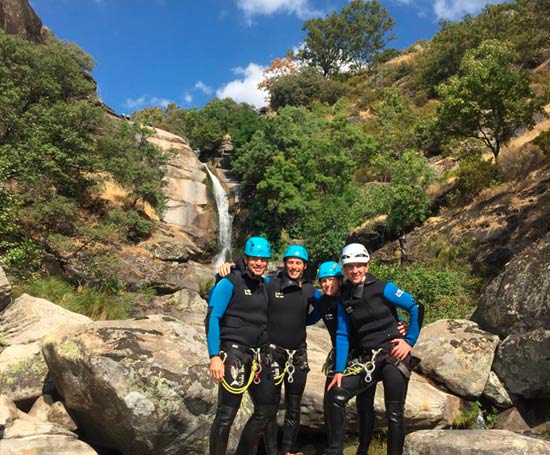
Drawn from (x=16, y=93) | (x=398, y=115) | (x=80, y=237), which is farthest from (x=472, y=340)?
(x=398, y=115)

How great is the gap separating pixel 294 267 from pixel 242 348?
43.2 inches

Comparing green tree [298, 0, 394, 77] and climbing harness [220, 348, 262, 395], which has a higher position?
green tree [298, 0, 394, 77]

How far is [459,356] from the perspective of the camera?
749 cm

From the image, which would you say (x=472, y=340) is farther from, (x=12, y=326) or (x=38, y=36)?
(x=38, y=36)

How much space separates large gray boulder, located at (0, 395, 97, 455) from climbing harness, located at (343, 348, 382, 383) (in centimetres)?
342

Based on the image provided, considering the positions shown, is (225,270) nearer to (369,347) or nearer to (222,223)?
(369,347)

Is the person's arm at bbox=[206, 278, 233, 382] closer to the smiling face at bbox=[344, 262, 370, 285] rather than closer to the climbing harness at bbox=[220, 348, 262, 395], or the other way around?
the climbing harness at bbox=[220, 348, 262, 395]

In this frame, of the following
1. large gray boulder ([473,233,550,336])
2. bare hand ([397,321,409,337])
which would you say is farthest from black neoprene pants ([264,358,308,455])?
large gray boulder ([473,233,550,336])

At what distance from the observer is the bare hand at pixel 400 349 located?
14.4 ft

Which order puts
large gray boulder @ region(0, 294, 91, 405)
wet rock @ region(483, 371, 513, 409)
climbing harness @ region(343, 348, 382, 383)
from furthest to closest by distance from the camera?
wet rock @ region(483, 371, 513, 409) < large gray boulder @ region(0, 294, 91, 405) < climbing harness @ region(343, 348, 382, 383)

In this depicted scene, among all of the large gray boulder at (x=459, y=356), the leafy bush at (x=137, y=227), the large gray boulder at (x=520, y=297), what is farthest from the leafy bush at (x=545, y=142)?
the leafy bush at (x=137, y=227)

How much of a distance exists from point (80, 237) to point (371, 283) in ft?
48.2

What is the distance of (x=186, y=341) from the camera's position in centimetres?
619

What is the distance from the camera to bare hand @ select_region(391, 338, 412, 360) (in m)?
4.39
